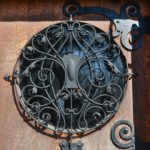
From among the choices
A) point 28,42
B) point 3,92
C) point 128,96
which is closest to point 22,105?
point 3,92

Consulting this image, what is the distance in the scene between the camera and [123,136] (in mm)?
2441

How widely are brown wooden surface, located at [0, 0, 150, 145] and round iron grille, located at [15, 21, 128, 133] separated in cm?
7

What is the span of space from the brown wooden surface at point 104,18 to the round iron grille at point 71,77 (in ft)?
0.22

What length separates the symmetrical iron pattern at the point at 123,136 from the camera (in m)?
2.44

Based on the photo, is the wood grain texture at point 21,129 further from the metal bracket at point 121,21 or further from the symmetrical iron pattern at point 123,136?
the metal bracket at point 121,21

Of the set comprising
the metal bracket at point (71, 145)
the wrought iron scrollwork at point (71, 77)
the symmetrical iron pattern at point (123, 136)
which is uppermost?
the wrought iron scrollwork at point (71, 77)

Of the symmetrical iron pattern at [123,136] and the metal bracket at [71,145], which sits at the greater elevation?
the symmetrical iron pattern at [123,136]

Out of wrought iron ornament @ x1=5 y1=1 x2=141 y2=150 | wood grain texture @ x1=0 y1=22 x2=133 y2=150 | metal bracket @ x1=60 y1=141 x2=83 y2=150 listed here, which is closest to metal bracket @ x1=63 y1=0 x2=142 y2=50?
wrought iron ornament @ x1=5 y1=1 x2=141 y2=150

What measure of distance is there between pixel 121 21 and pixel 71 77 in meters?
0.36

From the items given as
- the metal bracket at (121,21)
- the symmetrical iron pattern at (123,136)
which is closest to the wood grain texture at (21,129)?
the symmetrical iron pattern at (123,136)

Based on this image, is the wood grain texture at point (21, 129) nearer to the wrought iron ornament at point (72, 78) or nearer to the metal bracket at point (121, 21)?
the wrought iron ornament at point (72, 78)

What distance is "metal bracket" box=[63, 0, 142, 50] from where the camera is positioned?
2.50 meters

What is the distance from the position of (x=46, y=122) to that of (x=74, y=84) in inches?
8.3

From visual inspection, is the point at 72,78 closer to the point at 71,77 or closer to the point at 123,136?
the point at 71,77
